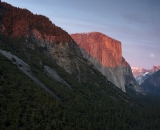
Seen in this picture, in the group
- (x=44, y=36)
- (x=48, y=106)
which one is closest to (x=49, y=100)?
(x=48, y=106)

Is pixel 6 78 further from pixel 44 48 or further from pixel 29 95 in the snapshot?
pixel 44 48

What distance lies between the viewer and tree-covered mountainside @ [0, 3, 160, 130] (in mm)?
44688

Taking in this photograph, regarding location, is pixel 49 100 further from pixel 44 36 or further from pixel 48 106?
pixel 44 36

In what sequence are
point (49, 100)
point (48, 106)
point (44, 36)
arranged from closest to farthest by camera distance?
point (48, 106)
point (49, 100)
point (44, 36)

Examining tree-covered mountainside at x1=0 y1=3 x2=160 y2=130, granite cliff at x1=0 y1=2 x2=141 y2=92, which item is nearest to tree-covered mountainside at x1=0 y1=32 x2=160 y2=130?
tree-covered mountainside at x1=0 y1=3 x2=160 y2=130

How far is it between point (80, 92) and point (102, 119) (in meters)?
18.4

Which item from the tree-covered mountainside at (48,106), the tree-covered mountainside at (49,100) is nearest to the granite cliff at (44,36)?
the tree-covered mountainside at (49,100)

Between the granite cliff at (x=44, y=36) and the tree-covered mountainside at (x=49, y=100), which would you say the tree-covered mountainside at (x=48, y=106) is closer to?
the tree-covered mountainside at (x=49, y=100)

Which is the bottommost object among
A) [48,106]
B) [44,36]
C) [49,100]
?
[48,106]

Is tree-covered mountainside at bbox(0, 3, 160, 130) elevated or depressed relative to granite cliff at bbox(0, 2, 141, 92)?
depressed

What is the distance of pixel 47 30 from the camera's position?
408 ft

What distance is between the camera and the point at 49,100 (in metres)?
57.1

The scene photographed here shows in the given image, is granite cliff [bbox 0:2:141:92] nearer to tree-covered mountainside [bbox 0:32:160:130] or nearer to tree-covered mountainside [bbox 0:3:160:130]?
tree-covered mountainside [bbox 0:3:160:130]

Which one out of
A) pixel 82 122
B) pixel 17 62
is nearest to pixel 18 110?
pixel 82 122
